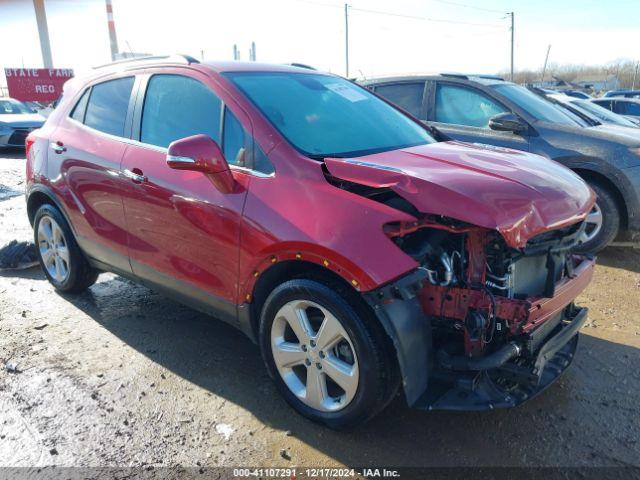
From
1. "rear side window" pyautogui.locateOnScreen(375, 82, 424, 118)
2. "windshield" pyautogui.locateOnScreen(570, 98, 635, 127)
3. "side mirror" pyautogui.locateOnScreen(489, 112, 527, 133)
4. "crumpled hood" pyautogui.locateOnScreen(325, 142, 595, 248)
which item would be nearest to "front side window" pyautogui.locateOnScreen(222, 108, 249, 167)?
"crumpled hood" pyautogui.locateOnScreen(325, 142, 595, 248)

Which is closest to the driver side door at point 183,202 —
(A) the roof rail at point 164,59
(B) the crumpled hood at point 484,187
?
(A) the roof rail at point 164,59

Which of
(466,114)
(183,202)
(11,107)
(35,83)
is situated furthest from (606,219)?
(35,83)

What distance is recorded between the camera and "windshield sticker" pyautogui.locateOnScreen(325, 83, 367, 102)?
3.75 meters

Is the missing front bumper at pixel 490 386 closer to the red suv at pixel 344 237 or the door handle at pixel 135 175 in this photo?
the red suv at pixel 344 237

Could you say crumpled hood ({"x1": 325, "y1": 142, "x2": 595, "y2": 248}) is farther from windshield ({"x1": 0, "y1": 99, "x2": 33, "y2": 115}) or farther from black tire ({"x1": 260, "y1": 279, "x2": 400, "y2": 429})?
windshield ({"x1": 0, "y1": 99, "x2": 33, "y2": 115})

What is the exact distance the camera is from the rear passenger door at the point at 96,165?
12.4 feet

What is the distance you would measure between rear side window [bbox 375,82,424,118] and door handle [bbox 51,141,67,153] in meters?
3.75

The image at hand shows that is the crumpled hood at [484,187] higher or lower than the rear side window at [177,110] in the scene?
lower

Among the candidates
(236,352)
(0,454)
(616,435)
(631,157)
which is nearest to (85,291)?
(236,352)

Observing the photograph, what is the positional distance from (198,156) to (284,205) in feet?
1.68

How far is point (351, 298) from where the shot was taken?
102 inches

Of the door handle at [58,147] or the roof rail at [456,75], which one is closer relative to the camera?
the door handle at [58,147]

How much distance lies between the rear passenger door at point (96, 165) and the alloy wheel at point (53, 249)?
14.0 inches

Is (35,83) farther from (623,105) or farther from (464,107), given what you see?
(464,107)
